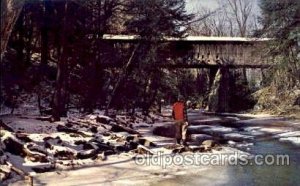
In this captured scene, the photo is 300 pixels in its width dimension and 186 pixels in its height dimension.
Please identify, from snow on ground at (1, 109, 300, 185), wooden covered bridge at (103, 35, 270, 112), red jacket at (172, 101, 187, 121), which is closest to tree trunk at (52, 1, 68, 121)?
snow on ground at (1, 109, 300, 185)

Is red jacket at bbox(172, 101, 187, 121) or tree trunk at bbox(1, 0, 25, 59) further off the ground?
tree trunk at bbox(1, 0, 25, 59)

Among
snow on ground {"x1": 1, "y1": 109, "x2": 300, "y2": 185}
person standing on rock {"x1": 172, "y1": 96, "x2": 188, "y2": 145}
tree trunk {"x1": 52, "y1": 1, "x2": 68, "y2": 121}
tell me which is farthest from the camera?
tree trunk {"x1": 52, "y1": 1, "x2": 68, "y2": 121}

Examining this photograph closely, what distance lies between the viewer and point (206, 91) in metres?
52.0

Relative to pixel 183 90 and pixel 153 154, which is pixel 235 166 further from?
pixel 183 90

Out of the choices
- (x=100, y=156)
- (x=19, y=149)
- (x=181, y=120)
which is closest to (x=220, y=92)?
(x=181, y=120)

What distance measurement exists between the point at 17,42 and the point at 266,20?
19.6 metres

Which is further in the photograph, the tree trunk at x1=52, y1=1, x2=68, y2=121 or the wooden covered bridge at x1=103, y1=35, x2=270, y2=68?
the wooden covered bridge at x1=103, y1=35, x2=270, y2=68

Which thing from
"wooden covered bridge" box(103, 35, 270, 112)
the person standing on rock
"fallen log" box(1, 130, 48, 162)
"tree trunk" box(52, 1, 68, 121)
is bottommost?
"fallen log" box(1, 130, 48, 162)

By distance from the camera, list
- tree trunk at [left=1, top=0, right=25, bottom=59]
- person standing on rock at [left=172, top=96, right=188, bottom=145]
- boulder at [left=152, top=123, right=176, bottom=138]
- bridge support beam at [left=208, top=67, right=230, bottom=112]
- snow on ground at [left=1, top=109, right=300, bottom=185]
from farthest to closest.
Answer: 1. bridge support beam at [left=208, top=67, right=230, bottom=112]
2. boulder at [left=152, top=123, right=176, bottom=138]
3. person standing on rock at [left=172, top=96, right=188, bottom=145]
4. snow on ground at [left=1, top=109, right=300, bottom=185]
5. tree trunk at [left=1, top=0, right=25, bottom=59]

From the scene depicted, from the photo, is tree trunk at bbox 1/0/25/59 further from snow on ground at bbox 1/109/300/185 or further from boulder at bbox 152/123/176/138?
boulder at bbox 152/123/176/138

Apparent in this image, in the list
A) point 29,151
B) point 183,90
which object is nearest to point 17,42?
point 29,151

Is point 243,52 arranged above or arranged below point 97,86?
above

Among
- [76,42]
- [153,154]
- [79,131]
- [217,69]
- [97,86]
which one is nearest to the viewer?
[153,154]

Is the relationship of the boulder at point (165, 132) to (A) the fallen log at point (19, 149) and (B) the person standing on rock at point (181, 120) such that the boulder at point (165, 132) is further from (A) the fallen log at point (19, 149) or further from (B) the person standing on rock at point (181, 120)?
(A) the fallen log at point (19, 149)
